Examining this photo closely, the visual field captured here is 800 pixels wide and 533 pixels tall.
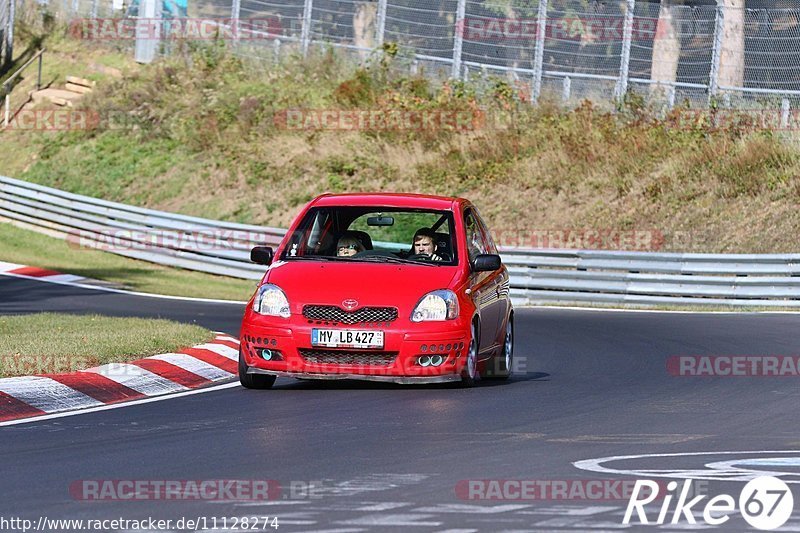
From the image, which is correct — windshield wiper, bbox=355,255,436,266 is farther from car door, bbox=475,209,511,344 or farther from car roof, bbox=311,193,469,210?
→ car door, bbox=475,209,511,344

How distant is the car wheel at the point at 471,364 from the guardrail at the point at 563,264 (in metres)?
11.8

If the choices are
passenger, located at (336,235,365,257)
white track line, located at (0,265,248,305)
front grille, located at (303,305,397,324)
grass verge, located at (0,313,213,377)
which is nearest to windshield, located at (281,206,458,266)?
passenger, located at (336,235,365,257)

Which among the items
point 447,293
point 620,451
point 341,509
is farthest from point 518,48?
point 341,509

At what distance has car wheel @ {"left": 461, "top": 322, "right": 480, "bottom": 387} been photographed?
37.6ft

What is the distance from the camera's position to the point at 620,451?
8.19 metres

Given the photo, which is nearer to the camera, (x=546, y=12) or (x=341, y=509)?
(x=341, y=509)

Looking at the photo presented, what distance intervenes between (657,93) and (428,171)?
221 inches

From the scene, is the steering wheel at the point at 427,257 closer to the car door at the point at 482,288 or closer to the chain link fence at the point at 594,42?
the car door at the point at 482,288

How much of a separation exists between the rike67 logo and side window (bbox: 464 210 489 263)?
5.57 meters

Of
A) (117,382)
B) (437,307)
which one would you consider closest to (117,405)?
(117,382)

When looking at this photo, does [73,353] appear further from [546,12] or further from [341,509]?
[546,12]

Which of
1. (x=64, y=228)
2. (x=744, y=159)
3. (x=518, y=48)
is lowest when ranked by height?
(x=64, y=228)

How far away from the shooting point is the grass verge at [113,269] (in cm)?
2575

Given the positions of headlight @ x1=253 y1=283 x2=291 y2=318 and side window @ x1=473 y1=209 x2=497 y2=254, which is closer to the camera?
Result: headlight @ x1=253 y1=283 x2=291 y2=318
